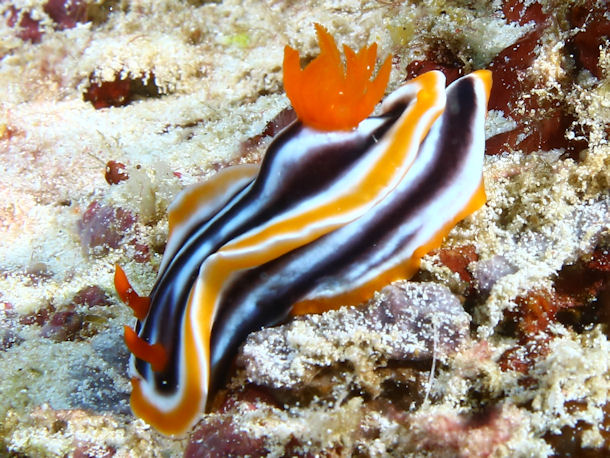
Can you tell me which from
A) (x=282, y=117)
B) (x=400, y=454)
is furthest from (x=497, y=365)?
(x=282, y=117)

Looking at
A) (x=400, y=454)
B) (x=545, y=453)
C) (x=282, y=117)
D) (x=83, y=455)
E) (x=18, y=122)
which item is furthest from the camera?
(x=18, y=122)

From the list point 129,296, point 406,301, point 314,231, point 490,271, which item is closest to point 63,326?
point 129,296

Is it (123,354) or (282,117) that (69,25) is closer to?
(282,117)

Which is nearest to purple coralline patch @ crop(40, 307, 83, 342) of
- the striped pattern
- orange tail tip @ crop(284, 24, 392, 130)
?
the striped pattern

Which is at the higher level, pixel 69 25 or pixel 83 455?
pixel 69 25

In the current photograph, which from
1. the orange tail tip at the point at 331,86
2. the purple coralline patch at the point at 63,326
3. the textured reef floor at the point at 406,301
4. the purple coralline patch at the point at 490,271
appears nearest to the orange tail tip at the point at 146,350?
the textured reef floor at the point at 406,301

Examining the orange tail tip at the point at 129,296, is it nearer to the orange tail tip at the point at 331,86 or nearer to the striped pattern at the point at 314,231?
the striped pattern at the point at 314,231

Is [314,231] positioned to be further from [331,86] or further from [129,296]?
[129,296]
